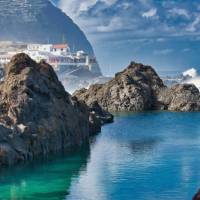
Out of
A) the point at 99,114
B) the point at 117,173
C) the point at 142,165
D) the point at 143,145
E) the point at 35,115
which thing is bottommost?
the point at 117,173

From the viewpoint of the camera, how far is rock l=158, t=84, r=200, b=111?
126375 mm

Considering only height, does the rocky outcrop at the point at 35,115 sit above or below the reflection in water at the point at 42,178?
above

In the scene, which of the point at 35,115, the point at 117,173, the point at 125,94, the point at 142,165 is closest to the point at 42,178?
the point at 117,173

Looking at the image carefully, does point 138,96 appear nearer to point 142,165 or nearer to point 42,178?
point 142,165

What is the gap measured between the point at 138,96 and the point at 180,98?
23.0 ft

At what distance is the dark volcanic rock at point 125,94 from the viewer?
127875 mm

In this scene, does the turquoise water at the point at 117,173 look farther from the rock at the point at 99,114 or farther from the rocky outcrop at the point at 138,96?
the rocky outcrop at the point at 138,96

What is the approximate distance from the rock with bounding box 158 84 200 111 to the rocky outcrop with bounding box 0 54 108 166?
53958 millimetres

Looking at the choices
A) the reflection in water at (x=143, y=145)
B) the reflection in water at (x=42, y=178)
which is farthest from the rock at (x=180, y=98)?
the reflection in water at (x=42, y=178)

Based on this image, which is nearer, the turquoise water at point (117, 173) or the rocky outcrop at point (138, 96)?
the turquoise water at point (117, 173)

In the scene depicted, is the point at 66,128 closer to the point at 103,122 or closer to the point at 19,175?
the point at 19,175

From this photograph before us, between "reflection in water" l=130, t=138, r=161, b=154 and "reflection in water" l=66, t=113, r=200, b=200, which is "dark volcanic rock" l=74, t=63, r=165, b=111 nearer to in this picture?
"reflection in water" l=66, t=113, r=200, b=200

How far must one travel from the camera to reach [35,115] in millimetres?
62562

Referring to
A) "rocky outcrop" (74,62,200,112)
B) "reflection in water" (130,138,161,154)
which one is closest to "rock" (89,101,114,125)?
"reflection in water" (130,138,161,154)
